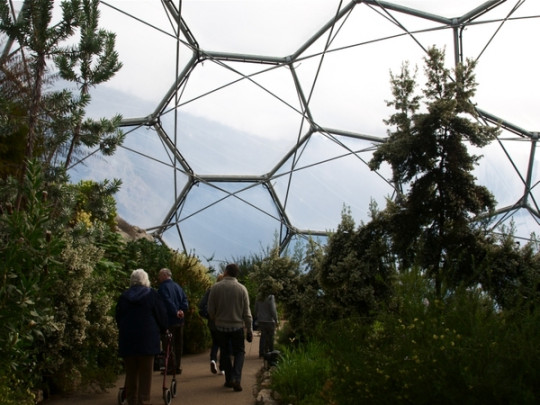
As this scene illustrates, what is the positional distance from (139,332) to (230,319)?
234 centimetres

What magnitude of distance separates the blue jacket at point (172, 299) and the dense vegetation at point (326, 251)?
0.86 m

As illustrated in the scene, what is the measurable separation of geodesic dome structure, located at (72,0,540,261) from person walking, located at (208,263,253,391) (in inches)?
270

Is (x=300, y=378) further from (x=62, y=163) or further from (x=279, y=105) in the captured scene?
(x=279, y=105)

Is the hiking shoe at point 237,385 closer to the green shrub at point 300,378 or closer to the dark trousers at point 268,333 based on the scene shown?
the green shrub at point 300,378

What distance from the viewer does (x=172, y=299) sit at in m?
10.4

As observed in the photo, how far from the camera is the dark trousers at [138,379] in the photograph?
7.96m

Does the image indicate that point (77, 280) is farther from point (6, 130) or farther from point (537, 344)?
point (537, 344)

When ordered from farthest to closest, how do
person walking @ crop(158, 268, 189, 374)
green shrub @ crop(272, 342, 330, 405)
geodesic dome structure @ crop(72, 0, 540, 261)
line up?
geodesic dome structure @ crop(72, 0, 540, 261)
person walking @ crop(158, 268, 189, 374)
green shrub @ crop(272, 342, 330, 405)

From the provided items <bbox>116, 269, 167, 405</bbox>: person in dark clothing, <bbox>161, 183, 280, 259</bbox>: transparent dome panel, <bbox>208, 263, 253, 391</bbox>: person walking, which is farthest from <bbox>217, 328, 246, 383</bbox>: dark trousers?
<bbox>161, 183, 280, 259</bbox>: transparent dome panel

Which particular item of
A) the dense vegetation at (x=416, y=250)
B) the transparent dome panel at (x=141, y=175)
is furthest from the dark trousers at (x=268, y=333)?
the transparent dome panel at (x=141, y=175)

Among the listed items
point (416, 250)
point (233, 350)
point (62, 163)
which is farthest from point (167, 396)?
point (416, 250)

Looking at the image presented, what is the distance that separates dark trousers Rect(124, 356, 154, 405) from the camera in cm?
796

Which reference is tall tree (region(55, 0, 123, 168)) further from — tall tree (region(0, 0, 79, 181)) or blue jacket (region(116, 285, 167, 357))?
blue jacket (region(116, 285, 167, 357))

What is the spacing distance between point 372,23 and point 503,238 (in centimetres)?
875
